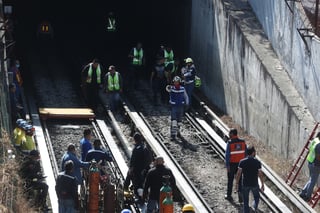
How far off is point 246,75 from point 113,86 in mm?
3610

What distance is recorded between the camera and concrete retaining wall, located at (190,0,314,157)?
20.9 meters

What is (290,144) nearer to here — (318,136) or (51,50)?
(318,136)

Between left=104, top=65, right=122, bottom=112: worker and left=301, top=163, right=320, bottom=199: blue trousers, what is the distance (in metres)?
7.52

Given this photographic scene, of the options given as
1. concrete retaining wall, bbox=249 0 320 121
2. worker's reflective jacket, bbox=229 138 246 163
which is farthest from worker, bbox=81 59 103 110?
worker's reflective jacket, bbox=229 138 246 163

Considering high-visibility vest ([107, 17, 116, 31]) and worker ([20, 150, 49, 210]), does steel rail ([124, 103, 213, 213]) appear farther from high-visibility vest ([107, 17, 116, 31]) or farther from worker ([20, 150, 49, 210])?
high-visibility vest ([107, 17, 116, 31])

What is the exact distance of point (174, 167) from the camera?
20.9 meters

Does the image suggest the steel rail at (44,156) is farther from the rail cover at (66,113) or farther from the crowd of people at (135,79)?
the crowd of people at (135,79)

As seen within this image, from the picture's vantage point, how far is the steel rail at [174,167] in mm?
18578

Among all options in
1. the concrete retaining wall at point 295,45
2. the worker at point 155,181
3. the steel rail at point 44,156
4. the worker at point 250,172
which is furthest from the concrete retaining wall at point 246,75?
the steel rail at point 44,156

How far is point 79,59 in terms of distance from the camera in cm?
3225

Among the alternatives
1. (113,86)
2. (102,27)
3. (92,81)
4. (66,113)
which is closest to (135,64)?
(92,81)

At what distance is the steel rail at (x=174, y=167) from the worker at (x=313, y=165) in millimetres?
2055

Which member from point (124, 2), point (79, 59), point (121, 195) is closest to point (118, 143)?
point (121, 195)

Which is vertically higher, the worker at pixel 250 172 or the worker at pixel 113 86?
the worker at pixel 250 172
